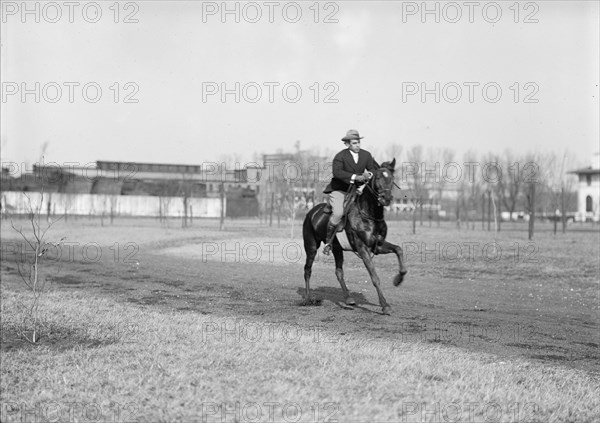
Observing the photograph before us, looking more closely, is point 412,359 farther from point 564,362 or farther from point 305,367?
point 564,362

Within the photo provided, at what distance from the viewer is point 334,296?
15.3 metres

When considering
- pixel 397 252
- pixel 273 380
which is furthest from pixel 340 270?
pixel 273 380

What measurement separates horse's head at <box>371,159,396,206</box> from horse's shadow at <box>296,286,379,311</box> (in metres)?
2.61

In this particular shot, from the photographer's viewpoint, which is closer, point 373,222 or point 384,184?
point 384,184

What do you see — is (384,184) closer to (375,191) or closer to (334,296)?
(375,191)

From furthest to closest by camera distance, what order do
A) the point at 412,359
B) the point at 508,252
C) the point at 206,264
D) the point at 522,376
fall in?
the point at 508,252
the point at 206,264
the point at 412,359
the point at 522,376

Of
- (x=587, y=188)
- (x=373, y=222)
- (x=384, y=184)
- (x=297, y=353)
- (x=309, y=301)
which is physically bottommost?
(x=309, y=301)

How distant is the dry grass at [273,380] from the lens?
20.3 feet

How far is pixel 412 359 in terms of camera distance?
8023mm

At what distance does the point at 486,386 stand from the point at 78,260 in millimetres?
22358

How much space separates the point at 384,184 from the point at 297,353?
13.9 ft

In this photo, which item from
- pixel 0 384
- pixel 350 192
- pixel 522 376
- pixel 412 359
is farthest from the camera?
pixel 350 192

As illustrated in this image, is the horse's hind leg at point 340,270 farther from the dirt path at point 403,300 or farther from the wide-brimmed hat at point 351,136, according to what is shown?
the wide-brimmed hat at point 351,136

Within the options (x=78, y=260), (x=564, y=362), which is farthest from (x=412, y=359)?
(x=78, y=260)
